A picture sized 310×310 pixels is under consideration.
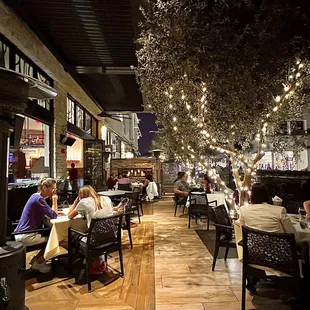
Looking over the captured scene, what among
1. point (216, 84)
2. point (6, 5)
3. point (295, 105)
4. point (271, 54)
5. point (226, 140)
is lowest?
point (226, 140)

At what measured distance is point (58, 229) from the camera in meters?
3.76

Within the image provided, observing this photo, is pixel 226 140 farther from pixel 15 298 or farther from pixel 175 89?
pixel 15 298

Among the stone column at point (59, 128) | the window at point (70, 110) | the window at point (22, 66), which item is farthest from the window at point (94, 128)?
the window at point (22, 66)

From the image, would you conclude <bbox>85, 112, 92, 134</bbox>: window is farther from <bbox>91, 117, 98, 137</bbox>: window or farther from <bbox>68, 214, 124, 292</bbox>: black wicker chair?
<bbox>68, 214, 124, 292</bbox>: black wicker chair

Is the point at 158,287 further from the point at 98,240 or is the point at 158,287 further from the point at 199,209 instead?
the point at 199,209

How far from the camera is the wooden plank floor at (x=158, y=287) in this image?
10.1ft

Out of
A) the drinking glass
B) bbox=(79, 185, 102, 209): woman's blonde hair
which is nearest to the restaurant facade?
bbox=(79, 185, 102, 209): woman's blonde hair

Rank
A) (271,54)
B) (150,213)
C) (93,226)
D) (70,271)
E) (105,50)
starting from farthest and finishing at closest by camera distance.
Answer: (150,213), (105,50), (271,54), (70,271), (93,226)

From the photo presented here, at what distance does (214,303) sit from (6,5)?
17.0 ft

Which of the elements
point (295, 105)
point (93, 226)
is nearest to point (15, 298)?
point (93, 226)

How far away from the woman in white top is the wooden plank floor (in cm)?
79

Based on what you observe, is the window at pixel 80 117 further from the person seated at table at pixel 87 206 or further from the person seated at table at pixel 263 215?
the person seated at table at pixel 263 215

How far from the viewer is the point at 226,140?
5.44m

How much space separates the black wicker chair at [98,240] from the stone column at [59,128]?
12.4 ft
